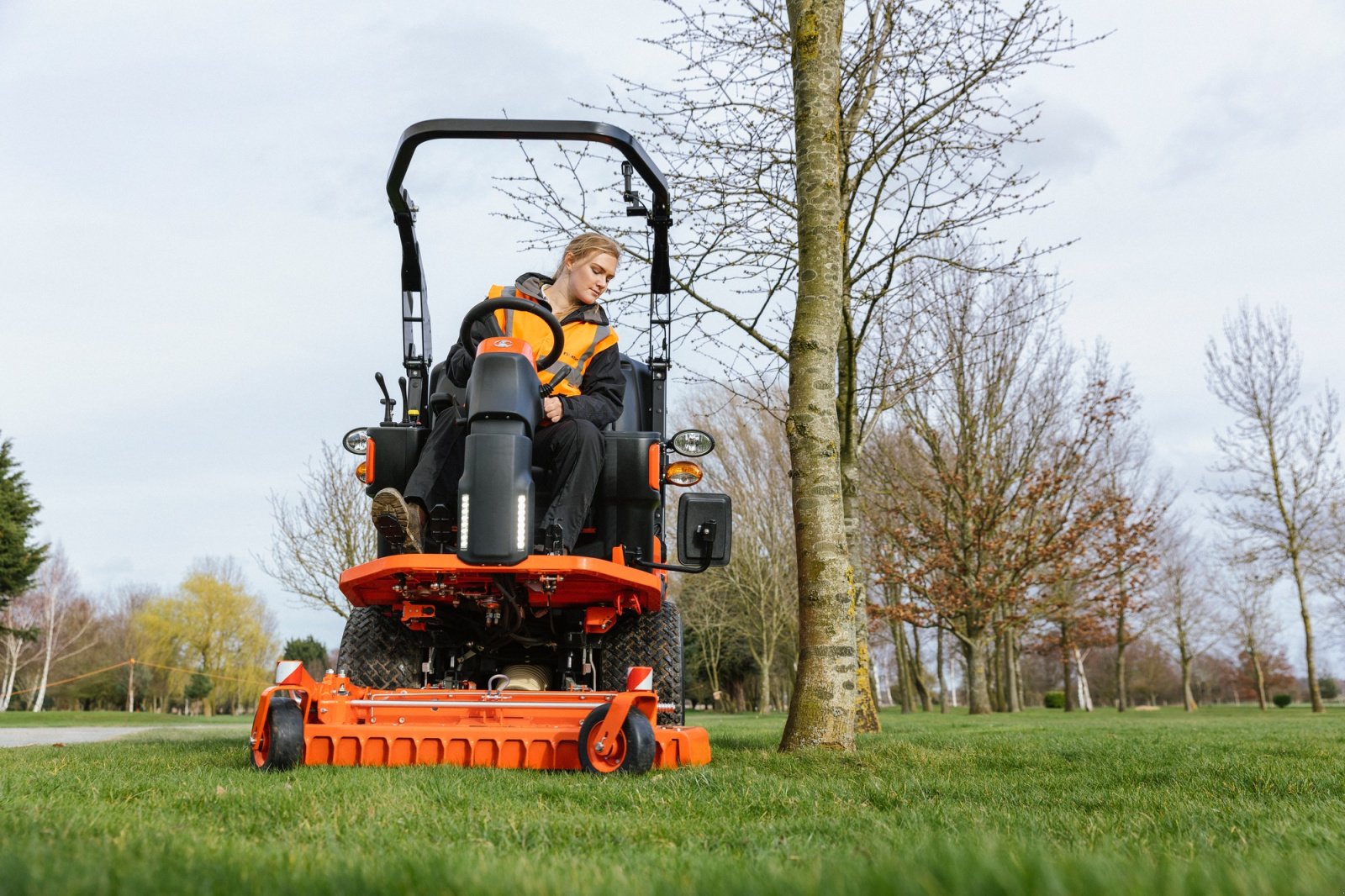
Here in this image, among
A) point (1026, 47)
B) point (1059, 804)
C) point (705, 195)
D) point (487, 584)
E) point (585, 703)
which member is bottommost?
point (1059, 804)

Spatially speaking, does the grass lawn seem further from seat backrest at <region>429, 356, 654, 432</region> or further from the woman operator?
seat backrest at <region>429, 356, 654, 432</region>

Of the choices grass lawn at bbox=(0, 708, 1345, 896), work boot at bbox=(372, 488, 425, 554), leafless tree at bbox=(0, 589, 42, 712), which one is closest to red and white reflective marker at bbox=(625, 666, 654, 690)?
grass lawn at bbox=(0, 708, 1345, 896)

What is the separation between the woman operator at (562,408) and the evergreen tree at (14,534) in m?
31.2

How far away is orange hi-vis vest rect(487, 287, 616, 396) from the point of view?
493 centimetres

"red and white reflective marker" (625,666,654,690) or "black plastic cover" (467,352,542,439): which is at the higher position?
"black plastic cover" (467,352,542,439)

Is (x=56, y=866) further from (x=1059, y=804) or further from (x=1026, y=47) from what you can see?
(x=1026, y=47)

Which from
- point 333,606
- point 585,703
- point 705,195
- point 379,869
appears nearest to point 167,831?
point 379,869

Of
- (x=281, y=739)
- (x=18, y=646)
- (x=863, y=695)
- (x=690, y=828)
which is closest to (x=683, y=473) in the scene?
(x=281, y=739)

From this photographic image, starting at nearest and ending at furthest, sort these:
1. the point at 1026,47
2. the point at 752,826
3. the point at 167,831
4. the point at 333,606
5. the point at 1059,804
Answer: the point at 167,831
the point at 752,826
the point at 1059,804
the point at 1026,47
the point at 333,606

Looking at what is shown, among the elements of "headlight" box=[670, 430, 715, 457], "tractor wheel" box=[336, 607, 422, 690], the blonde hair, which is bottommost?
"tractor wheel" box=[336, 607, 422, 690]

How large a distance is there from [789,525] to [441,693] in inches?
885

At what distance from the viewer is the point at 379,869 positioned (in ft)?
5.49

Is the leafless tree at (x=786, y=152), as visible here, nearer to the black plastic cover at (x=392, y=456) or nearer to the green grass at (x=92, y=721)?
the black plastic cover at (x=392, y=456)

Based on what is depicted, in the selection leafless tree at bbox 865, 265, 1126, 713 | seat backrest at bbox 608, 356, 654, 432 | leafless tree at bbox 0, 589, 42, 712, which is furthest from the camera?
leafless tree at bbox 0, 589, 42, 712
